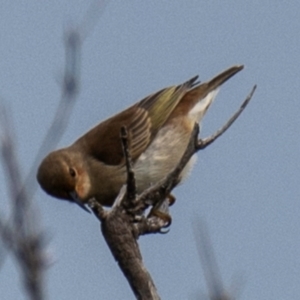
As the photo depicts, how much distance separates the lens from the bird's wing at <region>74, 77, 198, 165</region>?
27.8 ft

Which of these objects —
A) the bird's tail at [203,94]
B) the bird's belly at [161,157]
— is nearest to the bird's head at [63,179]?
the bird's belly at [161,157]

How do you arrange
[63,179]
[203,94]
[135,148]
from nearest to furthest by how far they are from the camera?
[63,179] → [135,148] → [203,94]

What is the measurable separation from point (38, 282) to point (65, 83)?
1.68 metres

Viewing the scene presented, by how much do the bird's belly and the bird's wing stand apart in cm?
9

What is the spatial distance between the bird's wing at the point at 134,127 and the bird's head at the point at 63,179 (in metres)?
0.39

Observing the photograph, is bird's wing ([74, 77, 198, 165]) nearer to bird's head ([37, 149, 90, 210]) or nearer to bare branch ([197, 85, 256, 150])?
bird's head ([37, 149, 90, 210])

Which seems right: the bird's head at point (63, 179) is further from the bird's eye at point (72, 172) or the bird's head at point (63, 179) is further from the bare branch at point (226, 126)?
the bare branch at point (226, 126)

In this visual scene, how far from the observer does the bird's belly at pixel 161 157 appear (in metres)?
8.11

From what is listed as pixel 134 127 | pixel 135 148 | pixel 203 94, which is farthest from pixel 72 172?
pixel 203 94

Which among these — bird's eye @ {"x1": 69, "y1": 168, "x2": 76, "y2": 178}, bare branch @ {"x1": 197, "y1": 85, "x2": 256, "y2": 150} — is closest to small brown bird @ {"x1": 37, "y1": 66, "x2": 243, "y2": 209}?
bird's eye @ {"x1": 69, "y1": 168, "x2": 76, "y2": 178}

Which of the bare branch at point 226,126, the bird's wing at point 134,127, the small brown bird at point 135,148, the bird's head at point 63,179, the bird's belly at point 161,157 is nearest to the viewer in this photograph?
the bare branch at point 226,126

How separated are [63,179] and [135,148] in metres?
0.92

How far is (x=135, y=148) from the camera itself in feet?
27.9

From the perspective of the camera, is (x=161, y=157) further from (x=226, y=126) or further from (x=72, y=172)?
(x=226, y=126)
